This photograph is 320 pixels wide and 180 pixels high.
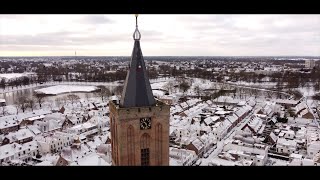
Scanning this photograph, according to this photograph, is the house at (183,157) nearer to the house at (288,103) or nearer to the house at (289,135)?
the house at (289,135)

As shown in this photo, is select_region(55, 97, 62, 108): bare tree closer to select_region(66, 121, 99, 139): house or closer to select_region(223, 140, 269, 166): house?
select_region(66, 121, 99, 139): house

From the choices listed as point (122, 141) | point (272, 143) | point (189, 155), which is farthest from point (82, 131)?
point (122, 141)

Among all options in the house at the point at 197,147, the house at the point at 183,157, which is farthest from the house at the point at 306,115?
the house at the point at 183,157

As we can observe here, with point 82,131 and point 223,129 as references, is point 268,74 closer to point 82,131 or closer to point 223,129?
point 223,129

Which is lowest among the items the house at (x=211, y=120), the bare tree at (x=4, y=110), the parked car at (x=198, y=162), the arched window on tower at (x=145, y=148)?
the parked car at (x=198, y=162)

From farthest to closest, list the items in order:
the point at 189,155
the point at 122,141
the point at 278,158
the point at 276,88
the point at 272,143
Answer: the point at 276,88, the point at 272,143, the point at 278,158, the point at 189,155, the point at 122,141

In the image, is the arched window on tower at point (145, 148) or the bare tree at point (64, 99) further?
the bare tree at point (64, 99)
